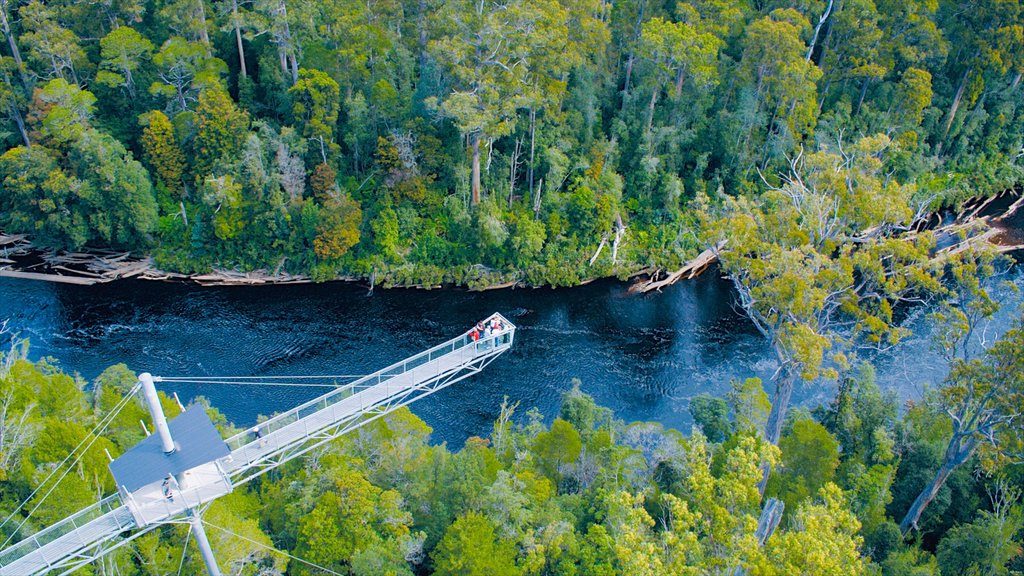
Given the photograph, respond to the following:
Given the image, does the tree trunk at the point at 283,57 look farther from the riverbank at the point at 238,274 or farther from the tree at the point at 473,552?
the tree at the point at 473,552

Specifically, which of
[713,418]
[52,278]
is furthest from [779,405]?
[52,278]

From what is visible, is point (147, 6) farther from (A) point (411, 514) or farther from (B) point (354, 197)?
(A) point (411, 514)

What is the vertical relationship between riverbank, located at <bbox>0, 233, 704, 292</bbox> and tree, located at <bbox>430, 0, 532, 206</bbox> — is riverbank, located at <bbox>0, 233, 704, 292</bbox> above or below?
below

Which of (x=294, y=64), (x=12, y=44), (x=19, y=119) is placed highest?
(x=12, y=44)

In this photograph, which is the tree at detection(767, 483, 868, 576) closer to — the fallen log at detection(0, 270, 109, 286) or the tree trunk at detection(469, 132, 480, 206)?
the tree trunk at detection(469, 132, 480, 206)

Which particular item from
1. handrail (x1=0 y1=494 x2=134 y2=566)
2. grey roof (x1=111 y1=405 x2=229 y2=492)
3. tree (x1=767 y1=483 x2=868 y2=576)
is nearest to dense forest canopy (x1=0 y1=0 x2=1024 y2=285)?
grey roof (x1=111 y1=405 x2=229 y2=492)

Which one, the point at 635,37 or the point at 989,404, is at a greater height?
the point at 635,37

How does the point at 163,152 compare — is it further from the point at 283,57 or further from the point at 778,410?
the point at 778,410
